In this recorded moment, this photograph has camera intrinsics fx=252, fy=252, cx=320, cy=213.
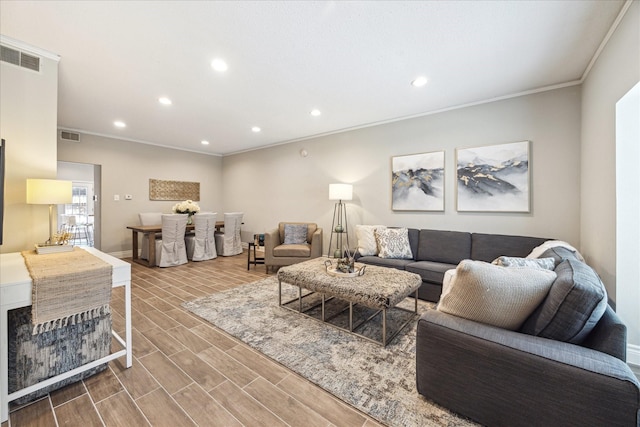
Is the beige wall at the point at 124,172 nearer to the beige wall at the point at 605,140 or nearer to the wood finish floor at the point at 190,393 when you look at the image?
the wood finish floor at the point at 190,393

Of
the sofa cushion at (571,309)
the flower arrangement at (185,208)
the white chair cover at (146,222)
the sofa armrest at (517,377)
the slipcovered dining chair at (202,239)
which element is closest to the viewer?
the sofa armrest at (517,377)

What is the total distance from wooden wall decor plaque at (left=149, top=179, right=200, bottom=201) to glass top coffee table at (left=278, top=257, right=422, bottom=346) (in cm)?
483

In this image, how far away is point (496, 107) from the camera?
10.9 feet

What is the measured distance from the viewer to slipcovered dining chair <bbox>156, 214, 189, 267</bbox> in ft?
15.3

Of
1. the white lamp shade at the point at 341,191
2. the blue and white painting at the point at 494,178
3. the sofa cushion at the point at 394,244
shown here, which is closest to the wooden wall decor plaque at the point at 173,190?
the white lamp shade at the point at 341,191

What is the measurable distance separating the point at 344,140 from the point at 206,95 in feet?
8.15

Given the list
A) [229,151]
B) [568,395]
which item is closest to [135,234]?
[229,151]

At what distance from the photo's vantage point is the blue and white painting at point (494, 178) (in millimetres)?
3172

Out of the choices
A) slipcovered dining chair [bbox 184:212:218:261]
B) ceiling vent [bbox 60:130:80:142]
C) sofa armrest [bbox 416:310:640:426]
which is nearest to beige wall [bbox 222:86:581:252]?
slipcovered dining chair [bbox 184:212:218:261]

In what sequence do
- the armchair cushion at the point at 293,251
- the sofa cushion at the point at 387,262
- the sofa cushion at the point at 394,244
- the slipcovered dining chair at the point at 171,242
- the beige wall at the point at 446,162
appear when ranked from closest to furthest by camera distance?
the beige wall at the point at 446,162 → the sofa cushion at the point at 387,262 → the sofa cushion at the point at 394,244 → the armchair cushion at the point at 293,251 → the slipcovered dining chair at the point at 171,242

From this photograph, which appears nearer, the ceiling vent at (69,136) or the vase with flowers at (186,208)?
the ceiling vent at (69,136)

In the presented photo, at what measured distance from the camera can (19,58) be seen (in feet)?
7.41

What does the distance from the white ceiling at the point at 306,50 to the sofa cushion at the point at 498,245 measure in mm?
1825

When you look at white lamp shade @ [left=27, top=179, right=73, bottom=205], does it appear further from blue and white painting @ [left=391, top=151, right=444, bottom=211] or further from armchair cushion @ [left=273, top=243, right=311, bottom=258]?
blue and white painting @ [left=391, top=151, right=444, bottom=211]
